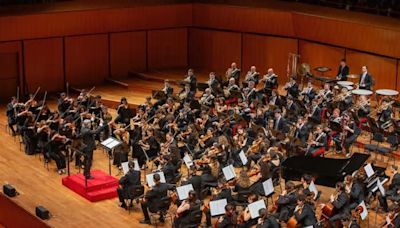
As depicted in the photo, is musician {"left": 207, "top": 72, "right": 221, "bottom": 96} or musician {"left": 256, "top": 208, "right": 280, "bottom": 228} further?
musician {"left": 207, "top": 72, "right": 221, "bottom": 96}

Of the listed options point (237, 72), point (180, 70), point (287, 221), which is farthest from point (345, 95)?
point (180, 70)

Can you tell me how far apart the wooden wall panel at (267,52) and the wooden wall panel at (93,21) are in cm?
221

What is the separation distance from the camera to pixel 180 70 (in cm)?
2314

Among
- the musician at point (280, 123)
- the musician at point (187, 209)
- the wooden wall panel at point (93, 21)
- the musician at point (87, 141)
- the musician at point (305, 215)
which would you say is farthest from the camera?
the wooden wall panel at point (93, 21)

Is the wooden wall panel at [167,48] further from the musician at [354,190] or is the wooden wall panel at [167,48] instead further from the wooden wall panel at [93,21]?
the musician at [354,190]

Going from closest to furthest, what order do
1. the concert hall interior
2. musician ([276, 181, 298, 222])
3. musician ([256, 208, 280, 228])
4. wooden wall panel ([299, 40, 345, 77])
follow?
1. musician ([256, 208, 280, 228])
2. musician ([276, 181, 298, 222])
3. the concert hall interior
4. wooden wall panel ([299, 40, 345, 77])

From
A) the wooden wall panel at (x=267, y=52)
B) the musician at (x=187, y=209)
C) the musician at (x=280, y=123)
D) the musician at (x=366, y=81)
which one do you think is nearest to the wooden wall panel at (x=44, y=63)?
the wooden wall panel at (x=267, y=52)

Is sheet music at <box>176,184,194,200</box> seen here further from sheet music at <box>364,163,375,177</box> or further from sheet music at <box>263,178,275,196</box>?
sheet music at <box>364,163,375,177</box>

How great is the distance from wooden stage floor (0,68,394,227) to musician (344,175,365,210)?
90cm

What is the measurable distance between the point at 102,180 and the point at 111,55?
8390 mm

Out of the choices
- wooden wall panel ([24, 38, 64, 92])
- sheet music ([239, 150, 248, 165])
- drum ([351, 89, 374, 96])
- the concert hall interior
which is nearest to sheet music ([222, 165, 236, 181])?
the concert hall interior

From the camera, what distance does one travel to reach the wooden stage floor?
1331 centimetres

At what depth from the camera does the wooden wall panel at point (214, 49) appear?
22.6 m

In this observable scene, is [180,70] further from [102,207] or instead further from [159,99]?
[102,207]
